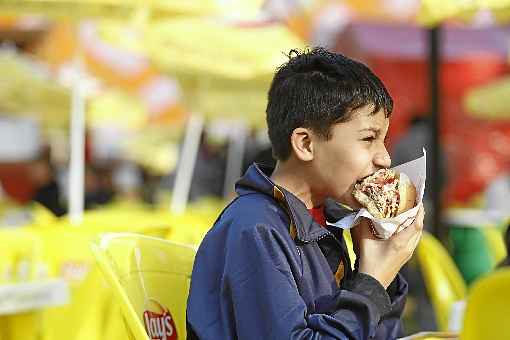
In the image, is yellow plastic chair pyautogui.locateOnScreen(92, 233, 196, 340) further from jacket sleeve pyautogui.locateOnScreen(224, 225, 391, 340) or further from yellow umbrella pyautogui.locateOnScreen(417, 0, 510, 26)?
yellow umbrella pyautogui.locateOnScreen(417, 0, 510, 26)

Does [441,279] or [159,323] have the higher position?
[159,323]

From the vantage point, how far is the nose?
6.56 ft

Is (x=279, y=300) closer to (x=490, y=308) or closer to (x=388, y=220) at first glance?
(x=388, y=220)

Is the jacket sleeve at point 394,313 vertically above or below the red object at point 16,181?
above

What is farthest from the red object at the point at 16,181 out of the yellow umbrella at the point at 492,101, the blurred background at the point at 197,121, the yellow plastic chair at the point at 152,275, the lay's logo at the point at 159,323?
the lay's logo at the point at 159,323

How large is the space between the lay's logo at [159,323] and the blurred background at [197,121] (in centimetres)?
42

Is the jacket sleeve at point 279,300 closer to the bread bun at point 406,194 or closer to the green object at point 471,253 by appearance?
the bread bun at point 406,194

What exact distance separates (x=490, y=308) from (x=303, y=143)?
29.3 inches

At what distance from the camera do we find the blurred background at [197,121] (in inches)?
155

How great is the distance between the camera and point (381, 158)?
200 centimetres

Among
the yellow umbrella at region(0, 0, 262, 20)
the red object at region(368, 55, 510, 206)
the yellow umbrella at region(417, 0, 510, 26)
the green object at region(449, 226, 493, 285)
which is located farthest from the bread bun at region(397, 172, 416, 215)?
the red object at region(368, 55, 510, 206)

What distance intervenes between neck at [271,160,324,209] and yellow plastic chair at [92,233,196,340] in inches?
15.6

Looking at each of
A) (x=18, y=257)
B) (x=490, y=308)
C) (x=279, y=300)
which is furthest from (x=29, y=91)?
(x=490, y=308)

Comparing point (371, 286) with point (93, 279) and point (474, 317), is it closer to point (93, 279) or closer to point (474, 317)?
point (474, 317)
